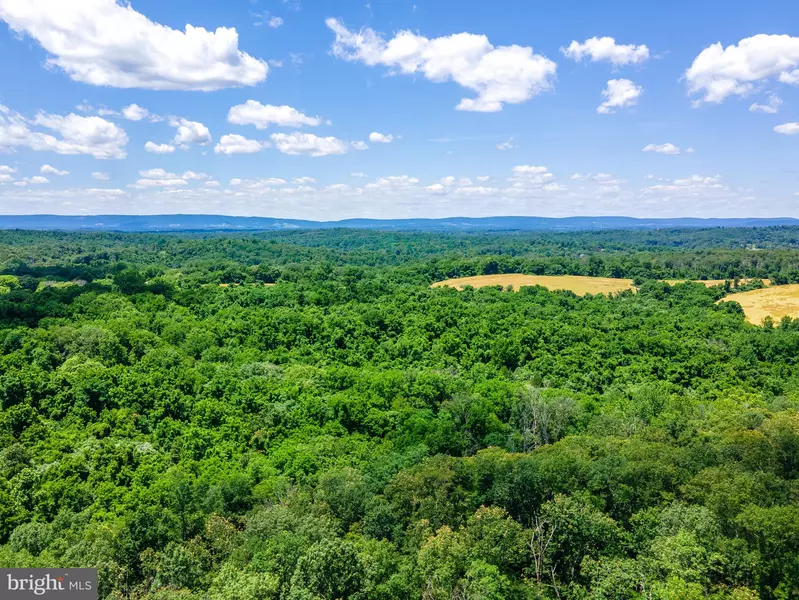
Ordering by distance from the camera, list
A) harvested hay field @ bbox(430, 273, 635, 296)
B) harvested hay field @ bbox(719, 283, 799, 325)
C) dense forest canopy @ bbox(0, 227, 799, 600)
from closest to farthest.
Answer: dense forest canopy @ bbox(0, 227, 799, 600)
harvested hay field @ bbox(719, 283, 799, 325)
harvested hay field @ bbox(430, 273, 635, 296)

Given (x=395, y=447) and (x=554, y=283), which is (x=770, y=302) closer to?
(x=554, y=283)

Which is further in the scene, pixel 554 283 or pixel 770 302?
pixel 554 283

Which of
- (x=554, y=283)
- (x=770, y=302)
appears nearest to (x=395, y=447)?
(x=770, y=302)

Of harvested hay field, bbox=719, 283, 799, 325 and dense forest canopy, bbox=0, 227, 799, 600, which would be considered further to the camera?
harvested hay field, bbox=719, 283, 799, 325

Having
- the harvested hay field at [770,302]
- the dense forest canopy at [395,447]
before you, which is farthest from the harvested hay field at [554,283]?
the dense forest canopy at [395,447]

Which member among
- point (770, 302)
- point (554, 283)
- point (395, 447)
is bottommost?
point (395, 447)

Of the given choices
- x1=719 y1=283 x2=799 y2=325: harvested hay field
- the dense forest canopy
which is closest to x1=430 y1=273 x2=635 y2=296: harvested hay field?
x1=719 y1=283 x2=799 y2=325: harvested hay field

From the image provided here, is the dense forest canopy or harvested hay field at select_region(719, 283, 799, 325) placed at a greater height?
harvested hay field at select_region(719, 283, 799, 325)

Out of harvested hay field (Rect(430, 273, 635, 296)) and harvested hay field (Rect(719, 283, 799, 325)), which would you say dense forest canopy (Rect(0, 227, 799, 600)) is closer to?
harvested hay field (Rect(719, 283, 799, 325))
